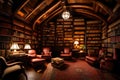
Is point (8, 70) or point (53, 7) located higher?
point (53, 7)

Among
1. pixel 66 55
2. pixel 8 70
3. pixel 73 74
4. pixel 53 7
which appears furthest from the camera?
pixel 66 55

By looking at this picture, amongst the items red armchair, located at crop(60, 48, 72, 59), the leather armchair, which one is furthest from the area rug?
red armchair, located at crop(60, 48, 72, 59)

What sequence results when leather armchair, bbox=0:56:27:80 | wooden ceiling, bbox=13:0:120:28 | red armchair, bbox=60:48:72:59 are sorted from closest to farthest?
1. leather armchair, bbox=0:56:27:80
2. wooden ceiling, bbox=13:0:120:28
3. red armchair, bbox=60:48:72:59

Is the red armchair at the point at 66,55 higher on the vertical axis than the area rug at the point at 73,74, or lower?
higher

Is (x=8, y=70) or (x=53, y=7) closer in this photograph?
(x=8, y=70)

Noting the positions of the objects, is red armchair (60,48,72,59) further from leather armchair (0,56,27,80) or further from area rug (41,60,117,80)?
leather armchair (0,56,27,80)

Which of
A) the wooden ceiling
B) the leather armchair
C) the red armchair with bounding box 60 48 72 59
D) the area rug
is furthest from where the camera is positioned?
the red armchair with bounding box 60 48 72 59

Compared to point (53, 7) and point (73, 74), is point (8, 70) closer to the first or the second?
point (73, 74)

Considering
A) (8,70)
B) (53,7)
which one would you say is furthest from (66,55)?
(8,70)

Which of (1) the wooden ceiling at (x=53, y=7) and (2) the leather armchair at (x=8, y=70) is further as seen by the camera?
(1) the wooden ceiling at (x=53, y=7)

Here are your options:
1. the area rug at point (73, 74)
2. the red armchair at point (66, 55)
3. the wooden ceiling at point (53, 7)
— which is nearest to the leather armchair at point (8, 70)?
the area rug at point (73, 74)

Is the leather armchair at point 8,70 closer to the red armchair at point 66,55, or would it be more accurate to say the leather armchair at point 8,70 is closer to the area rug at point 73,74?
the area rug at point 73,74

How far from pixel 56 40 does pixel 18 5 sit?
448cm

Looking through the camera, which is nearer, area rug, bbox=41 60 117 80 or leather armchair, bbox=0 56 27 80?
leather armchair, bbox=0 56 27 80
